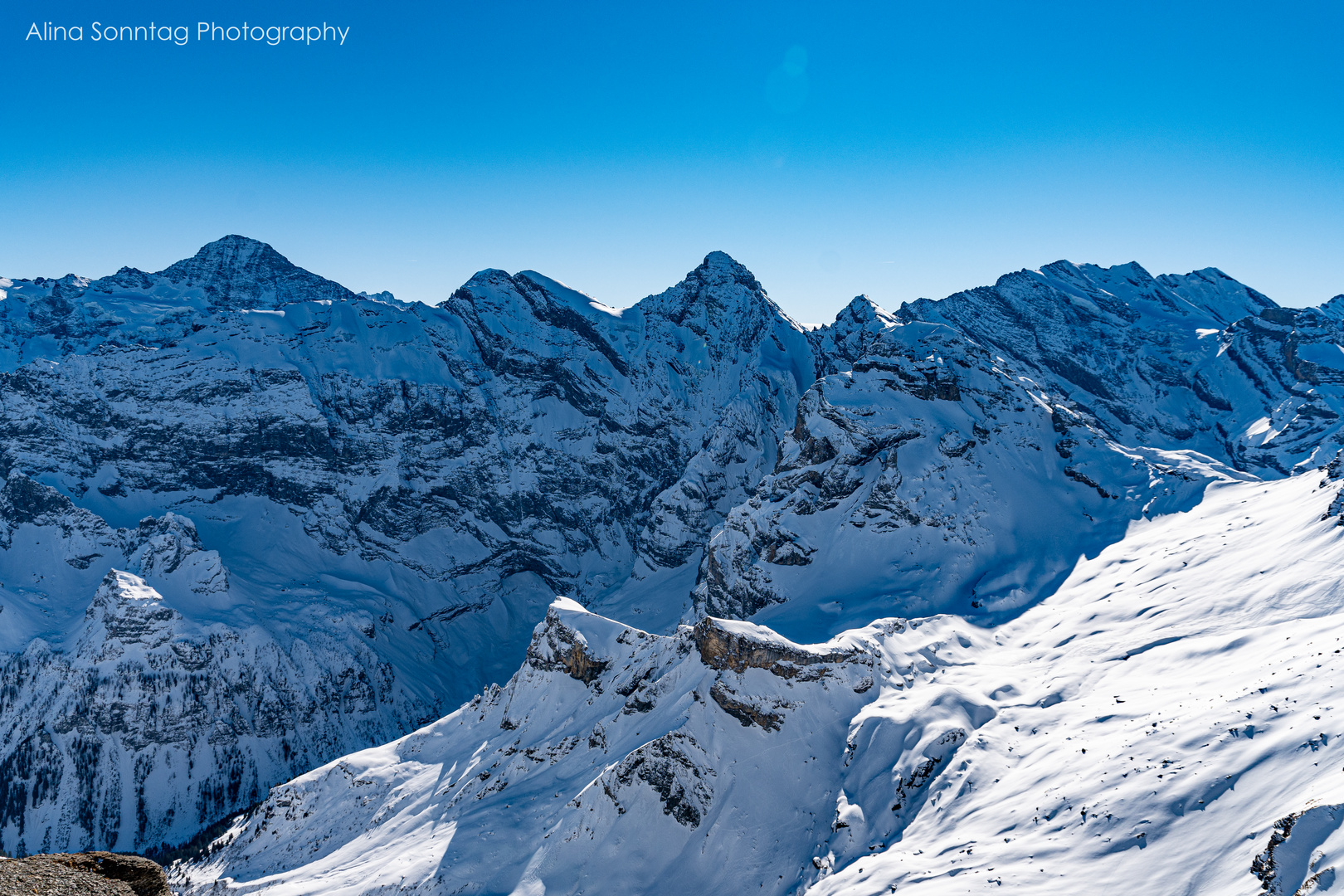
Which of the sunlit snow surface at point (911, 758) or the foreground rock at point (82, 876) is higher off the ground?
the foreground rock at point (82, 876)

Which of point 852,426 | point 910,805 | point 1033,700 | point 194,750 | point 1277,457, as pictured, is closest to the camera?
point 910,805

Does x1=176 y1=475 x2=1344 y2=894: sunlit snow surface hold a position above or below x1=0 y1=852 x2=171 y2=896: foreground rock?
below

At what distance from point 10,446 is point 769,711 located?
713 ft

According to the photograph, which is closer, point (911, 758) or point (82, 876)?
point (82, 876)

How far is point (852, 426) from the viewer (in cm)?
13525

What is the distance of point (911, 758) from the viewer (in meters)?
66.3

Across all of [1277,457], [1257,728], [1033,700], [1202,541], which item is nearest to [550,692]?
[1033,700]

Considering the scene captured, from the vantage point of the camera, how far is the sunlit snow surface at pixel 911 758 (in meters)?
45.0

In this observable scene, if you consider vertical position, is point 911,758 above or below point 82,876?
below

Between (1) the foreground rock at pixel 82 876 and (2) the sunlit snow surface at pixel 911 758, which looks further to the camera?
(2) the sunlit snow surface at pixel 911 758

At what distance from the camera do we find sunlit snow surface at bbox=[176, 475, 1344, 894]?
45.0 meters

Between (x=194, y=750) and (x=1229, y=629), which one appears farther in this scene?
(x=194, y=750)

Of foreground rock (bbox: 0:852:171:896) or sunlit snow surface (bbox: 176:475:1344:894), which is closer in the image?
foreground rock (bbox: 0:852:171:896)

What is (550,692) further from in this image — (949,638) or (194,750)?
(194,750)
